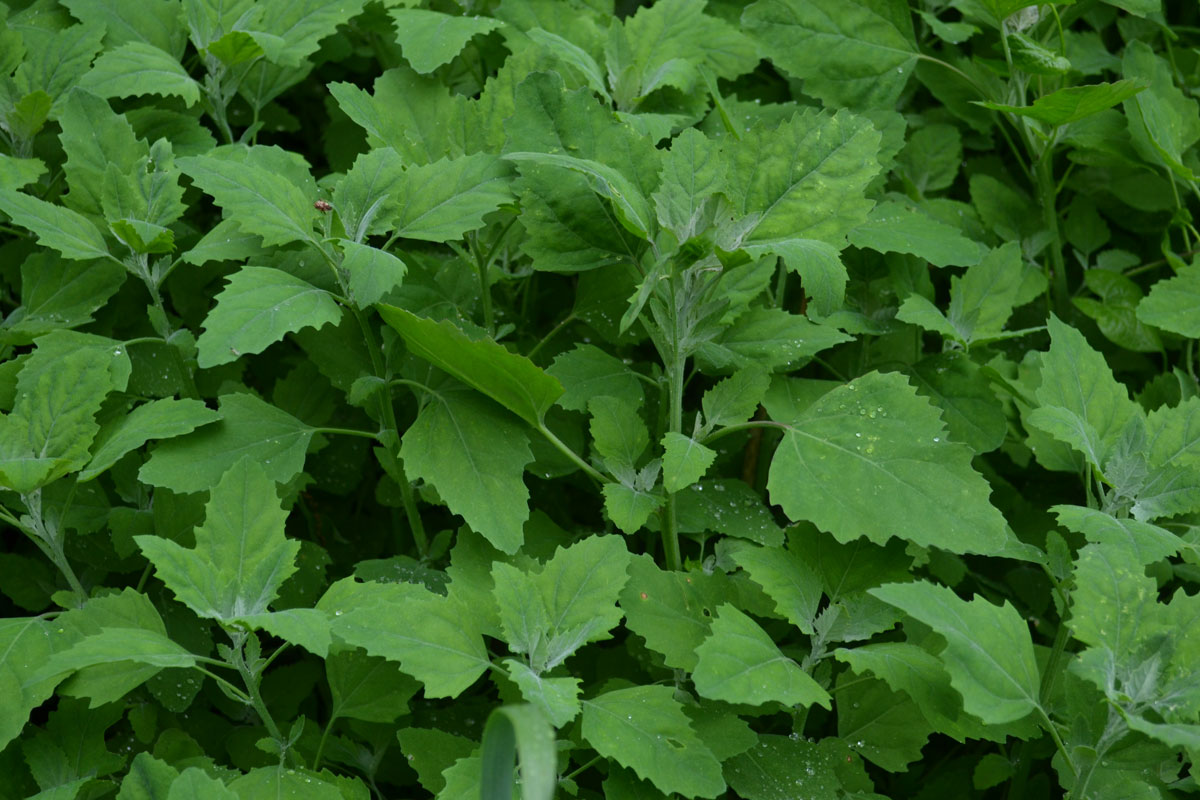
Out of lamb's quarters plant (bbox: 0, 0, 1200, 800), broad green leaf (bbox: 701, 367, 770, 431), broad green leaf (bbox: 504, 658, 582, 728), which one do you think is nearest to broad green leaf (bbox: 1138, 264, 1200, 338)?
lamb's quarters plant (bbox: 0, 0, 1200, 800)

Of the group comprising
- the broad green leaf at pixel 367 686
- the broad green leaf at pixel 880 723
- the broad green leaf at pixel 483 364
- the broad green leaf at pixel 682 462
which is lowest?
the broad green leaf at pixel 880 723

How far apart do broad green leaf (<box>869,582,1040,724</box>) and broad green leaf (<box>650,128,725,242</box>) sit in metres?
0.70

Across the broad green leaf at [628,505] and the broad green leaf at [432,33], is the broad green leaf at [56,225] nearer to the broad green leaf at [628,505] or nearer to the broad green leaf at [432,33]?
the broad green leaf at [432,33]

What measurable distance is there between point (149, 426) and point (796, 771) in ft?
4.07

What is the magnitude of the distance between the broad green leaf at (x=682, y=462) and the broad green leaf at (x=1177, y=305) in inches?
44.1

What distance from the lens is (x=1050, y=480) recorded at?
2.42 m

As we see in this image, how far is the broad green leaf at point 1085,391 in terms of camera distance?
1881mm

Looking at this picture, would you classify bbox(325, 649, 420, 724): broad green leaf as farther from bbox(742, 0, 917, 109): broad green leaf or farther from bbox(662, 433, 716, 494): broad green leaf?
bbox(742, 0, 917, 109): broad green leaf

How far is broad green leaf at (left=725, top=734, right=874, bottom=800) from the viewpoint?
172 centimetres

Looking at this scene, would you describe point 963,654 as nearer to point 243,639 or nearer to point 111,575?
point 243,639

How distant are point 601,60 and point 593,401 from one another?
0.97 meters

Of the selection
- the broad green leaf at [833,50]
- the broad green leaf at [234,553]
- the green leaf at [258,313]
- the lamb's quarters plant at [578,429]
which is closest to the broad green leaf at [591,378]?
the lamb's quarters plant at [578,429]

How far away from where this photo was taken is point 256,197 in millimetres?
1792

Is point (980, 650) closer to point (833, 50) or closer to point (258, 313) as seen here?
Result: point (258, 313)
